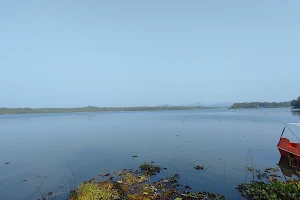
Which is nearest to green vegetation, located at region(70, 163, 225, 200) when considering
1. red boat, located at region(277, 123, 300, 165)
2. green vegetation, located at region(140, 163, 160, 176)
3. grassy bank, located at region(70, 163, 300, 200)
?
grassy bank, located at region(70, 163, 300, 200)

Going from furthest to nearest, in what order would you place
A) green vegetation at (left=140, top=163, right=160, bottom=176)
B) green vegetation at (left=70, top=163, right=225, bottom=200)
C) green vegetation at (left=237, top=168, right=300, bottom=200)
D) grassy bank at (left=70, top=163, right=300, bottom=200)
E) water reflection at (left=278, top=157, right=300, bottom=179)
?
green vegetation at (left=140, top=163, right=160, bottom=176) → water reflection at (left=278, top=157, right=300, bottom=179) → green vegetation at (left=70, top=163, right=225, bottom=200) → grassy bank at (left=70, top=163, right=300, bottom=200) → green vegetation at (left=237, top=168, right=300, bottom=200)

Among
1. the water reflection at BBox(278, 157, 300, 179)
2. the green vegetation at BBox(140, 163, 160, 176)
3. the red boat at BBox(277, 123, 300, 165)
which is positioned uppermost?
the red boat at BBox(277, 123, 300, 165)

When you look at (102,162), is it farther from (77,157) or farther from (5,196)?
(5,196)

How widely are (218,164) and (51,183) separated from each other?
11.0m

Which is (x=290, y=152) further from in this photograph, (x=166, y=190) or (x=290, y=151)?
(x=166, y=190)

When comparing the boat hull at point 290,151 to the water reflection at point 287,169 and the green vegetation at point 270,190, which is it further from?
the green vegetation at point 270,190

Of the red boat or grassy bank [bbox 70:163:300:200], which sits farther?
the red boat

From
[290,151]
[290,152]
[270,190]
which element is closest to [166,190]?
[270,190]

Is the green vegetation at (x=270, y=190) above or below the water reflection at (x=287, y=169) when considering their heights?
above

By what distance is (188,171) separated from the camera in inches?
480

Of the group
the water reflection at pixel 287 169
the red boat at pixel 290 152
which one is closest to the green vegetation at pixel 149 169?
the water reflection at pixel 287 169

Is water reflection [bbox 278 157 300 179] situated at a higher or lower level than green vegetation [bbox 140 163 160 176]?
lower

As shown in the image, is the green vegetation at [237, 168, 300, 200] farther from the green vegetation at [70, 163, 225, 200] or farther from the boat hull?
the boat hull

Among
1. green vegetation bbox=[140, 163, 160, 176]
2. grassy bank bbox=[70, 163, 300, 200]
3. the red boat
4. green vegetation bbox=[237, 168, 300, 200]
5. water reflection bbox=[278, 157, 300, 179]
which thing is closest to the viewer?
green vegetation bbox=[237, 168, 300, 200]
